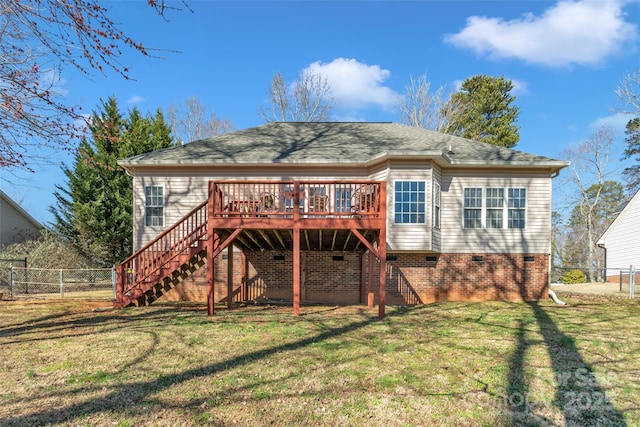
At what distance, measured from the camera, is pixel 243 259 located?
1237 cm

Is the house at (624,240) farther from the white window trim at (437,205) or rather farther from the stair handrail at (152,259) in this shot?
the stair handrail at (152,259)

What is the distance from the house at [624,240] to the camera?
66.3 feet

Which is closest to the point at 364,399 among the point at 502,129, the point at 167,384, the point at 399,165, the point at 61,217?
the point at 167,384

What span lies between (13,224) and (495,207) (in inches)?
1035

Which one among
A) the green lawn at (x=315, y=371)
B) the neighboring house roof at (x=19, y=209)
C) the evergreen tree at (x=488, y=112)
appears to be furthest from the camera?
the evergreen tree at (x=488, y=112)

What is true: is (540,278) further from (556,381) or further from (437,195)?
(556,381)

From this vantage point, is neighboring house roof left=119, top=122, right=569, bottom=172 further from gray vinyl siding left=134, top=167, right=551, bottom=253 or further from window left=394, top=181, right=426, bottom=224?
window left=394, top=181, right=426, bottom=224

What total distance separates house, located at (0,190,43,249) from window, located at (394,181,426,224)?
22113 millimetres

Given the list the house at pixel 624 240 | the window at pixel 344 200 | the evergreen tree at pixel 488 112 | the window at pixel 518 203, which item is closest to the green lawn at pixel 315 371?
the window at pixel 344 200

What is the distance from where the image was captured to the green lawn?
4051mm

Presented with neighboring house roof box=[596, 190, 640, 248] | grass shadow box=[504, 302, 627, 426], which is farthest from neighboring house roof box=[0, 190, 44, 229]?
neighboring house roof box=[596, 190, 640, 248]

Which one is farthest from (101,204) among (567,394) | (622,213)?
(622,213)

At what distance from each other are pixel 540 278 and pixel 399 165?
5.89 metres

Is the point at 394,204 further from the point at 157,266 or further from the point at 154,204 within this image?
the point at 154,204
